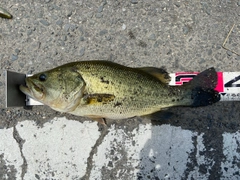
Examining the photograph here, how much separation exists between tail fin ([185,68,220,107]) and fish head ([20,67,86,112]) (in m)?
0.98

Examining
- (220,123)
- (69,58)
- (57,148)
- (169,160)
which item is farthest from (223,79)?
(57,148)

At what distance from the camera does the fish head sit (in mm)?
2658

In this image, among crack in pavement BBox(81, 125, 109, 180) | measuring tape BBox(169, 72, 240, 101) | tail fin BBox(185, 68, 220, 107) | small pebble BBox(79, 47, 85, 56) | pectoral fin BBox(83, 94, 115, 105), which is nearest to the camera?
pectoral fin BBox(83, 94, 115, 105)

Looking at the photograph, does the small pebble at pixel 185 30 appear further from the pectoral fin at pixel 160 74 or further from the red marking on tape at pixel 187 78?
the pectoral fin at pixel 160 74

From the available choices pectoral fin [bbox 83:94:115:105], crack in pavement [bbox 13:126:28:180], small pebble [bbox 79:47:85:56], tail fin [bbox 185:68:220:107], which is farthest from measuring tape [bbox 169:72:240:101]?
crack in pavement [bbox 13:126:28:180]

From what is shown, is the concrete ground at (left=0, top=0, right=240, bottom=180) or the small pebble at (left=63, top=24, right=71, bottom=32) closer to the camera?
the concrete ground at (left=0, top=0, right=240, bottom=180)

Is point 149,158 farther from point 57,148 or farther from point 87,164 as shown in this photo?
point 57,148

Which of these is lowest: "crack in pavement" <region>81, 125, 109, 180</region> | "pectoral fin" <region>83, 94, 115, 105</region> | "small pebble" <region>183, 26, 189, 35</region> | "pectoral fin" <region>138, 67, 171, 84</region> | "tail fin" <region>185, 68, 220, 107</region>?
"crack in pavement" <region>81, 125, 109, 180</region>

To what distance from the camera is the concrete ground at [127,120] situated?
3104 mm

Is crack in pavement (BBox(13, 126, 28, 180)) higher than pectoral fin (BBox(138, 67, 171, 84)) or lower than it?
lower

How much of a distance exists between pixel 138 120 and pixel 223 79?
919 millimetres

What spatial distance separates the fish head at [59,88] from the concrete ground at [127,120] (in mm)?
571

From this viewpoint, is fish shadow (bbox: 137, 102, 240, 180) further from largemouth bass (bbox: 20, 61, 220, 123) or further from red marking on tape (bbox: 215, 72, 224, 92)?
largemouth bass (bbox: 20, 61, 220, 123)

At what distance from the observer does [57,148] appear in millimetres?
3205
